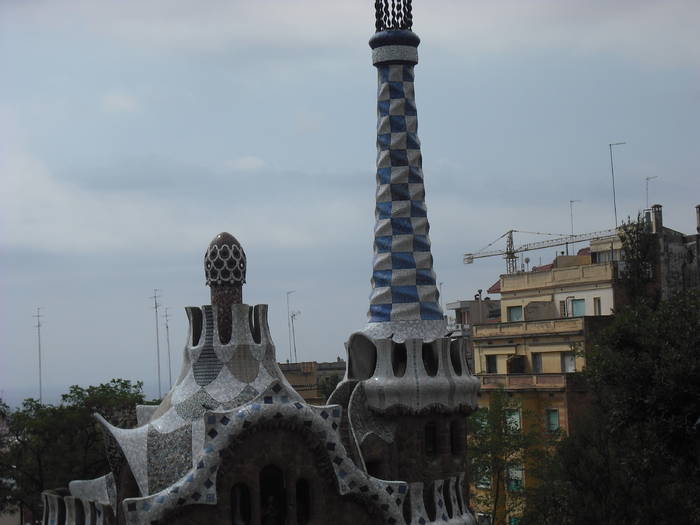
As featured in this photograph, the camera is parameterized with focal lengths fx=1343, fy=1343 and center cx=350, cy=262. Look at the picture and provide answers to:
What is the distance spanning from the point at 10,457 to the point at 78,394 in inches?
86.8

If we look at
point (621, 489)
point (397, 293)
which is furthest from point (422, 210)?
point (621, 489)

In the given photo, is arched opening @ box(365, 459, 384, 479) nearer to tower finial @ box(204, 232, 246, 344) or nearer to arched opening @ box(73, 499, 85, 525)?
tower finial @ box(204, 232, 246, 344)

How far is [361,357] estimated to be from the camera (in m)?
23.5

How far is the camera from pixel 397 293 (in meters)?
23.8

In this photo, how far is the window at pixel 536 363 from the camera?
130 feet

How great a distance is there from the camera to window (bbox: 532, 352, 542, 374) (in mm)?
39719

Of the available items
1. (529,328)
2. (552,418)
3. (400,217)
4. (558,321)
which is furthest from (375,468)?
(529,328)

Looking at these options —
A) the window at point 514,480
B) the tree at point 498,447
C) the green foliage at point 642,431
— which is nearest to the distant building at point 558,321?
the window at point 514,480

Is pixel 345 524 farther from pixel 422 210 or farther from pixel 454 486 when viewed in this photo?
pixel 422 210

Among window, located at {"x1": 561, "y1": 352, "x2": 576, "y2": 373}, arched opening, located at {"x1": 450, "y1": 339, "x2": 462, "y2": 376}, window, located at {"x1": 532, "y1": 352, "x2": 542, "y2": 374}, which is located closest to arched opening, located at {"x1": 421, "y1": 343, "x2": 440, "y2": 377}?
arched opening, located at {"x1": 450, "y1": 339, "x2": 462, "y2": 376}

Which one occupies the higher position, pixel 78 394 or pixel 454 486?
pixel 78 394

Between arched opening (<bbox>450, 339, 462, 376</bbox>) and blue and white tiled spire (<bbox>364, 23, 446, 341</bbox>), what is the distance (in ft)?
1.13

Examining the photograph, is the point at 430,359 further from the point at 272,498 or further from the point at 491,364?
the point at 491,364

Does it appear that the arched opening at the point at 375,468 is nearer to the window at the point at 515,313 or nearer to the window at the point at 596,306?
the window at the point at 596,306
